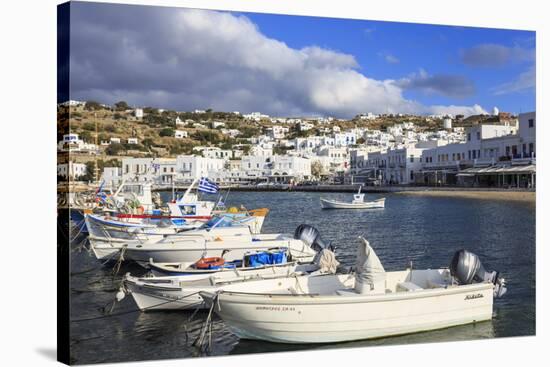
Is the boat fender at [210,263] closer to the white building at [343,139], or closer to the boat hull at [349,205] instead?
the boat hull at [349,205]

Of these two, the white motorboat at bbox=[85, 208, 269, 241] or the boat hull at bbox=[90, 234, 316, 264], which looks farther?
the white motorboat at bbox=[85, 208, 269, 241]

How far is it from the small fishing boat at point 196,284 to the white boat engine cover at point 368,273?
1096 mm

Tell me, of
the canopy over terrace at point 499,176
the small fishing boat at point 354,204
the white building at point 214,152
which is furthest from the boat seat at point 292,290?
A: the small fishing boat at point 354,204

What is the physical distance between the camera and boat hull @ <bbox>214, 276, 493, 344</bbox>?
23.9ft

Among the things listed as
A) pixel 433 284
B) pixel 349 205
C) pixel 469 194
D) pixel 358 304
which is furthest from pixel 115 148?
pixel 469 194

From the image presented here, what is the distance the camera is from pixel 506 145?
59.1ft

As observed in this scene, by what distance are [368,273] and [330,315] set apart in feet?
3.06

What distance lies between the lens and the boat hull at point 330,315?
729cm

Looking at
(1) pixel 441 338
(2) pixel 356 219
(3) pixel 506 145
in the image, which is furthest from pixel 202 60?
(2) pixel 356 219

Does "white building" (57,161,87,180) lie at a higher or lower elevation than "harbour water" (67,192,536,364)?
higher

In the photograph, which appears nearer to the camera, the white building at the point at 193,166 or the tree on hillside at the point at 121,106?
the tree on hillside at the point at 121,106

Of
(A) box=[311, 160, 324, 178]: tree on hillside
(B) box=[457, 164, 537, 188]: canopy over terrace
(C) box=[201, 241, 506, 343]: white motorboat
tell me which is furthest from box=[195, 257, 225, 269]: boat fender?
(A) box=[311, 160, 324, 178]: tree on hillside

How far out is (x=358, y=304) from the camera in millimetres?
7480

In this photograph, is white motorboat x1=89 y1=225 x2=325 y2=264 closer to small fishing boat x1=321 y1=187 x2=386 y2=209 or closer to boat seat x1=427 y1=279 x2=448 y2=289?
boat seat x1=427 y1=279 x2=448 y2=289
